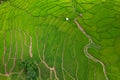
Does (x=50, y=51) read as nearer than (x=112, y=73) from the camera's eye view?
No

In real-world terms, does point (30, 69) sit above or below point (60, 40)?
below

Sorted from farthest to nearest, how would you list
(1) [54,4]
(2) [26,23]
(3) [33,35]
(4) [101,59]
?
1. (1) [54,4]
2. (2) [26,23]
3. (3) [33,35]
4. (4) [101,59]

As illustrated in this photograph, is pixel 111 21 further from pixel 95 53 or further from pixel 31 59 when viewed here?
pixel 31 59

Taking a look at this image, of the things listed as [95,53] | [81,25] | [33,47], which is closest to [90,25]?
[81,25]

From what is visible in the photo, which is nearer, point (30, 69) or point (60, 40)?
point (30, 69)

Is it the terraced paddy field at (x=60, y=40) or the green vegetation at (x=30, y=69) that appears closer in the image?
the green vegetation at (x=30, y=69)

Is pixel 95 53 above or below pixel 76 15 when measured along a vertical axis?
below

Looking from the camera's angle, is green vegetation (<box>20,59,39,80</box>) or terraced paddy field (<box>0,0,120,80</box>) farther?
terraced paddy field (<box>0,0,120,80</box>)

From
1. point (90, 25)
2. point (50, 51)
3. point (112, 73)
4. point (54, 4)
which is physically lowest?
point (112, 73)
